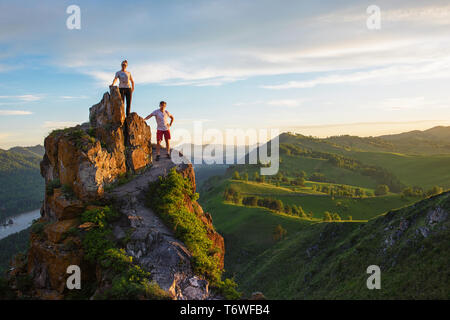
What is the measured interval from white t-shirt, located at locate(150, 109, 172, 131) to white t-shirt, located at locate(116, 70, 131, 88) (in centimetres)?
258

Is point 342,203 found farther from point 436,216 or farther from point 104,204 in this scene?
point 104,204

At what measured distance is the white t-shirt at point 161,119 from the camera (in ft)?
61.0

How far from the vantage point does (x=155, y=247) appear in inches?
517

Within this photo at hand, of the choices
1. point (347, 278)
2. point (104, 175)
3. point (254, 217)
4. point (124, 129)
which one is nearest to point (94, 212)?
point (104, 175)

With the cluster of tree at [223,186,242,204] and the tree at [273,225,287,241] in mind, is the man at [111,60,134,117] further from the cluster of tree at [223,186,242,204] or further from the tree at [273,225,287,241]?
the cluster of tree at [223,186,242,204]

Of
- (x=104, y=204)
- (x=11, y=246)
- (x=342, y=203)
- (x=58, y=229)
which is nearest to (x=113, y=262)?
(x=58, y=229)

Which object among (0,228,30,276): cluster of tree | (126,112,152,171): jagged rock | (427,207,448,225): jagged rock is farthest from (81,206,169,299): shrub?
(0,228,30,276): cluster of tree

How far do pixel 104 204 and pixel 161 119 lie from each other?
6.21m

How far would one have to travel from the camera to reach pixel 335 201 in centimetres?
13938

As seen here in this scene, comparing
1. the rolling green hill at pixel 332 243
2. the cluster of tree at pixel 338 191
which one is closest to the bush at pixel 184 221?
the rolling green hill at pixel 332 243

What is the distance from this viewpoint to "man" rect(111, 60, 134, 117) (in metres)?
18.7
